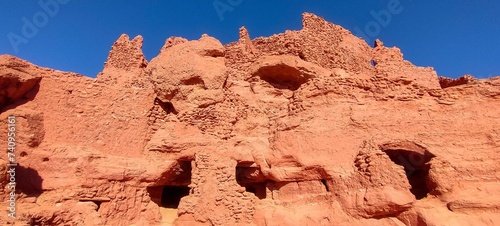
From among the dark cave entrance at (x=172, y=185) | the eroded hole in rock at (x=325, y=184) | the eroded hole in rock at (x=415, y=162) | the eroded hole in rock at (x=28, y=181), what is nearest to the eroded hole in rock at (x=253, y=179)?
the dark cave entrance at (x=172, y=185)

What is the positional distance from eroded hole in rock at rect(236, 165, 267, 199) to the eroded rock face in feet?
→ 0.14

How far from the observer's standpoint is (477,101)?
32.7 feet

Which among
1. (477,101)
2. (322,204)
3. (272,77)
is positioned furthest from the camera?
(272,77)

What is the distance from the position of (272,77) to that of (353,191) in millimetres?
6973

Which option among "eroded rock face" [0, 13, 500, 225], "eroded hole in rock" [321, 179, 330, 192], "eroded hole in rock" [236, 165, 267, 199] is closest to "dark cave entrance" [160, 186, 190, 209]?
"eroded rock face" [0, 13, 500, 225]

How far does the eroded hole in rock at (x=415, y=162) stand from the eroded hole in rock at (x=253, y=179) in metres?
3.42

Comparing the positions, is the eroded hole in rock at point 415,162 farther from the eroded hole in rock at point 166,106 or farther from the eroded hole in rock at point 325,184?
the eroded hole in rock at point 166,106

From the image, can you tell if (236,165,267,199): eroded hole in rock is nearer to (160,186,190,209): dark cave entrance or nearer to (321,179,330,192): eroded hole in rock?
(321,179,330,192): eroded hole in rock

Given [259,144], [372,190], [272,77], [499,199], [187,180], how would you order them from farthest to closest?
[272,77], [187,180], [259,144], [372,190], [499,199]

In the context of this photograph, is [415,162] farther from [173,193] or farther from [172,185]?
[173,193]

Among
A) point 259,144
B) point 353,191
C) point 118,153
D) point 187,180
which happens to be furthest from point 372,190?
point 118,153

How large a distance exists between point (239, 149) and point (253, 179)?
1.04 m

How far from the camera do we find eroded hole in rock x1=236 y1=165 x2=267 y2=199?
1079 cm

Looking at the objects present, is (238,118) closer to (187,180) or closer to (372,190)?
(187,180)
